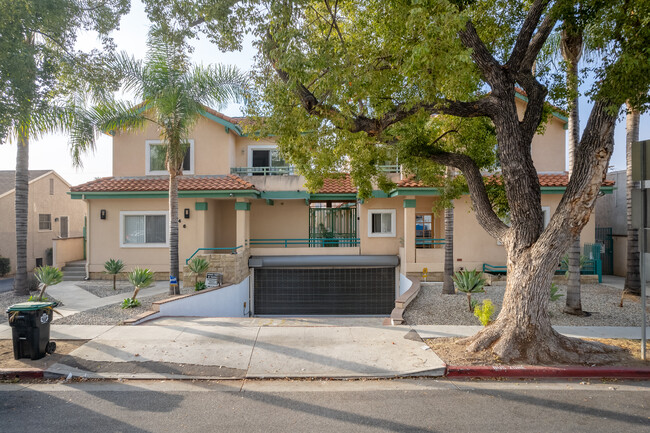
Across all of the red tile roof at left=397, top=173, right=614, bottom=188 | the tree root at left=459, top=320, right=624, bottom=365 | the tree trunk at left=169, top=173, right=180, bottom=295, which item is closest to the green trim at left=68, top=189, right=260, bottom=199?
the tree trunk at left=169, top=173, right=180, bottom=295

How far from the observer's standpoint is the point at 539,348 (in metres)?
6.98

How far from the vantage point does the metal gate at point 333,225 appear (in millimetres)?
17703

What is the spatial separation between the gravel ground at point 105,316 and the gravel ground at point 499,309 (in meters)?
6.92

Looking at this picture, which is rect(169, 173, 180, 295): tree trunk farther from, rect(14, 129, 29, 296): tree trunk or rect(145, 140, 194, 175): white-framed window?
rect(145, 140, 194, 175): white-framed window

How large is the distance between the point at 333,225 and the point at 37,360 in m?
12.5

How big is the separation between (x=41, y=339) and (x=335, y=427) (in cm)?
552

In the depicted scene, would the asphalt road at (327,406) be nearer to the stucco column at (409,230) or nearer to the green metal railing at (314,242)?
the stucco column at (409,230)

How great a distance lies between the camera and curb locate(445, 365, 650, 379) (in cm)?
655

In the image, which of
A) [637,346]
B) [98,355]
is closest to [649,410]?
[637,346]

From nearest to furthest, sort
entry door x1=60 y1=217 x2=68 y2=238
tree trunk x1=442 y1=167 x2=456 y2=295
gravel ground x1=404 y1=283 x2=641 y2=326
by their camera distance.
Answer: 1. gravel ground x1=404 y1=283 x2=641 y2=326
2. tree trunk x1=442 y1=167 x2=456 y2=295
3. entry door x1=60 y1=217 x2=68 y2=238

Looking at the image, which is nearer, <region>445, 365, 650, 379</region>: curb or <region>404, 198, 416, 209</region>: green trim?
<region>445, 365, 650, 379</region>: curb

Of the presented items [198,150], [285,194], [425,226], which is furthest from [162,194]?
[425,226]

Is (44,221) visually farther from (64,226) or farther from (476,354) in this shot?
(476,354)

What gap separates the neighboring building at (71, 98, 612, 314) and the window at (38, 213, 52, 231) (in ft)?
25.0
